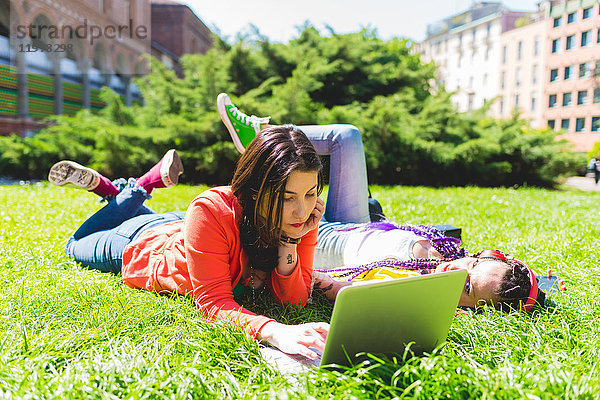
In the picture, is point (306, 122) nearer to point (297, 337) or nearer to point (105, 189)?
point (105, 189)

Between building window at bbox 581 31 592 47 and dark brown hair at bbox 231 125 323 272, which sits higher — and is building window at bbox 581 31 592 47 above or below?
above

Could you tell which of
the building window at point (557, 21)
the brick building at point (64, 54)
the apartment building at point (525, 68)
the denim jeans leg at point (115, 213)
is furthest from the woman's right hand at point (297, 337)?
the building window at point (557, 21)

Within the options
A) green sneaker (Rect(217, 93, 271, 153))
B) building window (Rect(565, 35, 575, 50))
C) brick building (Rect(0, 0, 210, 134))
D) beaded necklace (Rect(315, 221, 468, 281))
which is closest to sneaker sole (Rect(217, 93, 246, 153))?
green sneaker (Rect(217, 93, 271, 153))

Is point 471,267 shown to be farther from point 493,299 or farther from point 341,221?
point 341,221

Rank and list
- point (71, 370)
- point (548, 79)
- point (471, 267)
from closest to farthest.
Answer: point (71, 370)
point (471, 267)
point (548, 79)

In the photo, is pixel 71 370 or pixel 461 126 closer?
pixel 71 370

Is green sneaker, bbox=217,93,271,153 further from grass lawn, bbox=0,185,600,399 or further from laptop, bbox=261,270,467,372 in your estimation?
laptop, bbox=261,270,467,372

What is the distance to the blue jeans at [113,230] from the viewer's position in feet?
8.27

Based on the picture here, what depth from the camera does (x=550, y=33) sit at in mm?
38156

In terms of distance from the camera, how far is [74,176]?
9.96 ft

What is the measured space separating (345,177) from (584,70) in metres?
39.5

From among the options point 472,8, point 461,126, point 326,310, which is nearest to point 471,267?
point 326,310

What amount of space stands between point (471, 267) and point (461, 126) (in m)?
8.18

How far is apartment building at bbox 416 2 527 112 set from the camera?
1777 inches
